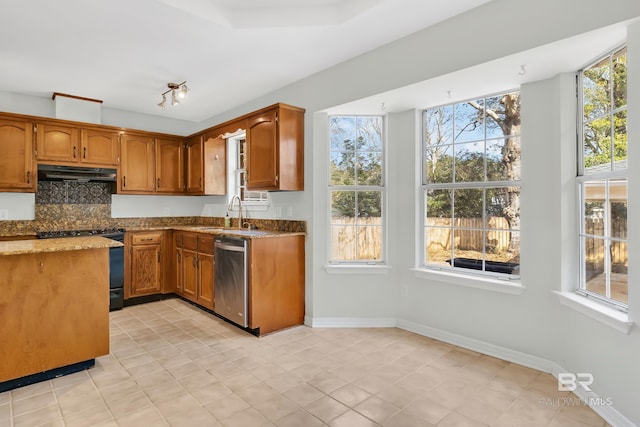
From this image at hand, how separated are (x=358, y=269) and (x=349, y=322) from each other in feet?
1.82

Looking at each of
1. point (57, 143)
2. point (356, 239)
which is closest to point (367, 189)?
point (356, 239)

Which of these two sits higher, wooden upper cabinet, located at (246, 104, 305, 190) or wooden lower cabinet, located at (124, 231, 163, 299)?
wooden upper cabinet, located at (246, 104, 305, 190)

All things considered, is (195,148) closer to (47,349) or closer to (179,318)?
(179,318)

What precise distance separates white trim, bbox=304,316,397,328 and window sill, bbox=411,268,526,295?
605mm

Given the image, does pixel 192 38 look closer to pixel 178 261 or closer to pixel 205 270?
pixel 205 270

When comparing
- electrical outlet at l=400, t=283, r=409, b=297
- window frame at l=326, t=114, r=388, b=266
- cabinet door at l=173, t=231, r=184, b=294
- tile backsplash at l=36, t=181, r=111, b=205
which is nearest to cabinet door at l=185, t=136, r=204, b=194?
cabinet door at l=173, t=231, r=184, b=294

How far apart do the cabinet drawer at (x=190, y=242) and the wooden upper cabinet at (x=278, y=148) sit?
1120 mm

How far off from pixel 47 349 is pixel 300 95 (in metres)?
3.17

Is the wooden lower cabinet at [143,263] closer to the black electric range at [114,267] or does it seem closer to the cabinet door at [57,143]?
the black electric range at [114,267]

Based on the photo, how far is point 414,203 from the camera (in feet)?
11.3

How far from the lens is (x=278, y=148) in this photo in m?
3.59

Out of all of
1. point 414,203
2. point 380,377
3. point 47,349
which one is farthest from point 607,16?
point 47,349

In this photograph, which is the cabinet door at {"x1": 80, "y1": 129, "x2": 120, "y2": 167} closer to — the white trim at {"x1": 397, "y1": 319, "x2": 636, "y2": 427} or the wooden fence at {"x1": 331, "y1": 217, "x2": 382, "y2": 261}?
the wooden fence at {"x1": 331, "y1": 217, "x2": 382, "y2": 261}

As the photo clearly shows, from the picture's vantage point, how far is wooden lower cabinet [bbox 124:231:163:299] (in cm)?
454
